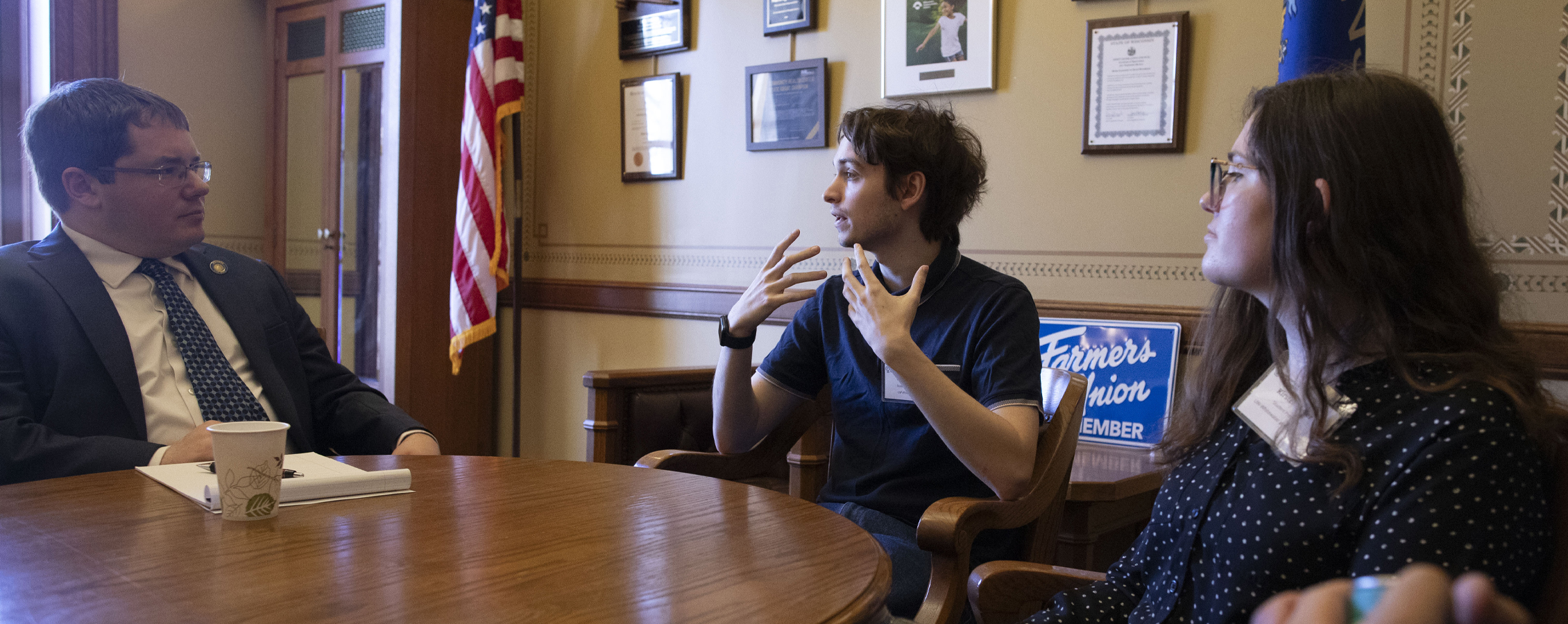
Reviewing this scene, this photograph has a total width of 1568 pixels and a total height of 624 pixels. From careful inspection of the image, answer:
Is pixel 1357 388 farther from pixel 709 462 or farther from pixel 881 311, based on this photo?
pixel 709 462

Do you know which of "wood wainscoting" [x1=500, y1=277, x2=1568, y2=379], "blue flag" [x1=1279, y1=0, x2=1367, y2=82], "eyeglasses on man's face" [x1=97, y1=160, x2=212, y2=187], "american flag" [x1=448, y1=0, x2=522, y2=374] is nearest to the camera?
"eyeglasses on man's face" [x1=97, y1=160, x2=212, y2=187]

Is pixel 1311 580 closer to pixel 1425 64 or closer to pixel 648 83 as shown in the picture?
pixel 1425 64

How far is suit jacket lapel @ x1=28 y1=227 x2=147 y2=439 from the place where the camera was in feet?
6.01

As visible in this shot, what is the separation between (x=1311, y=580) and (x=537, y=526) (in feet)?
2.84

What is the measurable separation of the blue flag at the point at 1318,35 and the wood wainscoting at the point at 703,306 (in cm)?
75

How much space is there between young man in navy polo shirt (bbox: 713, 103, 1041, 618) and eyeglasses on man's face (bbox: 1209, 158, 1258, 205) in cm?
52

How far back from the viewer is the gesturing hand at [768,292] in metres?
1.92

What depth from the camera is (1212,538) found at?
115 centimetres

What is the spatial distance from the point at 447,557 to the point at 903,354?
81cm

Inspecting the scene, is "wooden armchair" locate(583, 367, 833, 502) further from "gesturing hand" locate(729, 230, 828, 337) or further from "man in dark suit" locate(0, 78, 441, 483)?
"man in dark suit" locate(0, 78, 441, 483)

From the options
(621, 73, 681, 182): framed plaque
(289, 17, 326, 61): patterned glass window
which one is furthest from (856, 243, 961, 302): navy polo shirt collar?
(289, 17, 326, 61): patterned glass window

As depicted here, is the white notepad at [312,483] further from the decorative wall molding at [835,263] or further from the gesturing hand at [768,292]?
the decorative wall molding at [835,263]

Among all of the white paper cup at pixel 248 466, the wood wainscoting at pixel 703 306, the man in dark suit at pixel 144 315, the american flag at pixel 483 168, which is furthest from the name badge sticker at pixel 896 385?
the american flag at pixel 483 168

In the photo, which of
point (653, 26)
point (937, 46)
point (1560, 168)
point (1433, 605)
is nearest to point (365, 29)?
point (653, 26)
